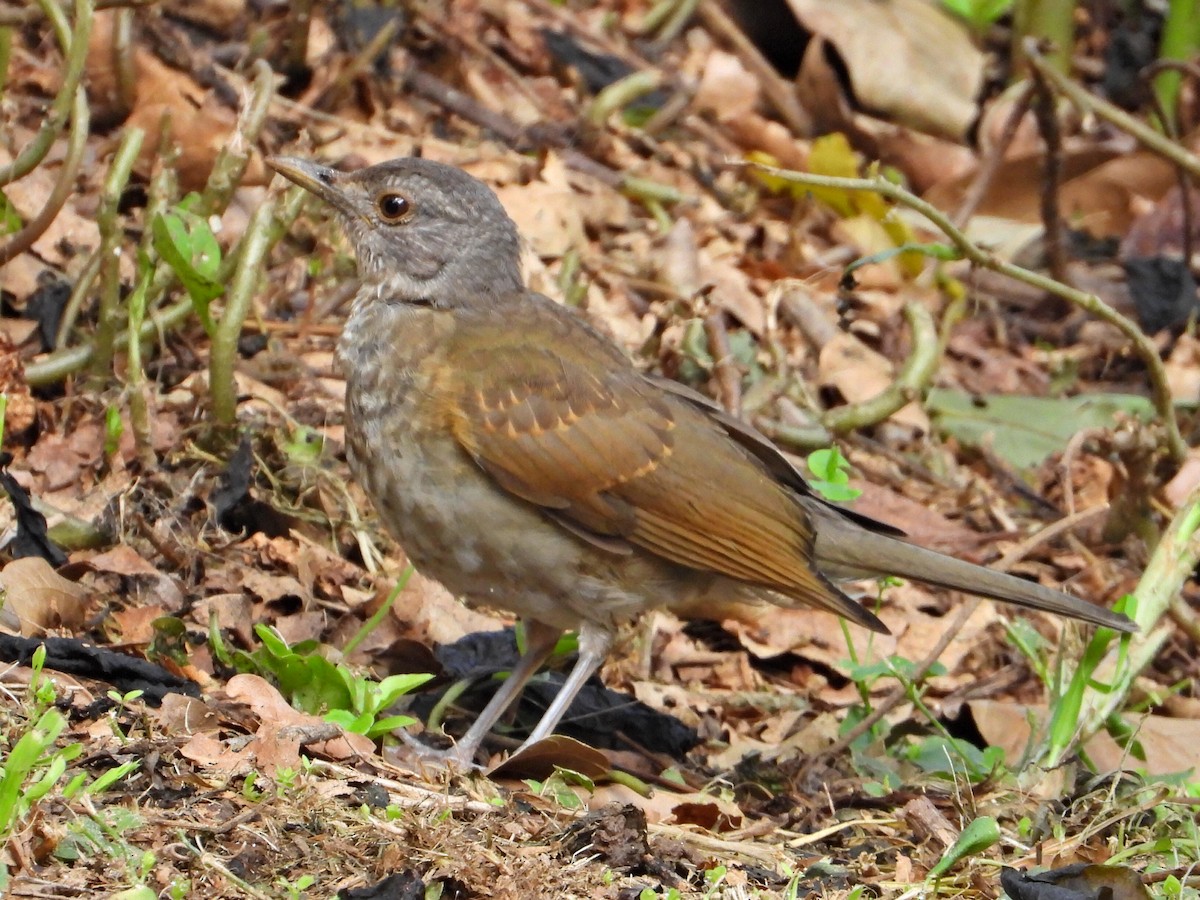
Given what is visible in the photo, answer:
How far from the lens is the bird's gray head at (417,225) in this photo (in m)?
5.32

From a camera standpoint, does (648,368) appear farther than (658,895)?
Yes

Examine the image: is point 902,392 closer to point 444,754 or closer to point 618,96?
point 618,96

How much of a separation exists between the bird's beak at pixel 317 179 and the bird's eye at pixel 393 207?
0.28ft

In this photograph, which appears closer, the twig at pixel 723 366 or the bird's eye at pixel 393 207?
the bird's eye at pixel 393 207

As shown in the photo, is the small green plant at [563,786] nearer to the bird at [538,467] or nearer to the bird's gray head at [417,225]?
the bird at [538,467]

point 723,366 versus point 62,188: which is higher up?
point 62,188

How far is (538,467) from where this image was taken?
16.0ft

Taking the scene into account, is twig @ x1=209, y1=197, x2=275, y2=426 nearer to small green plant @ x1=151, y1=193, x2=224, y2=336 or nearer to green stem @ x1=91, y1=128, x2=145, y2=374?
small green plant @ x1=151, y1=193, x2=224, y2=336

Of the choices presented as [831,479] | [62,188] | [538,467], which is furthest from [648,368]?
Result: [62,188]

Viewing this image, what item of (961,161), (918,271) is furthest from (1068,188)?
(918,271)

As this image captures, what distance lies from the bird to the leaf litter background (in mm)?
488

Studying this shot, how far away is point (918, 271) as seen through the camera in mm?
8734

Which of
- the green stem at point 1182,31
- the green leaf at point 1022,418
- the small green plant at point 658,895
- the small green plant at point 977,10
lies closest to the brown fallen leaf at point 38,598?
the small green plant at point 658,895

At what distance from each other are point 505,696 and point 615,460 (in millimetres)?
792
